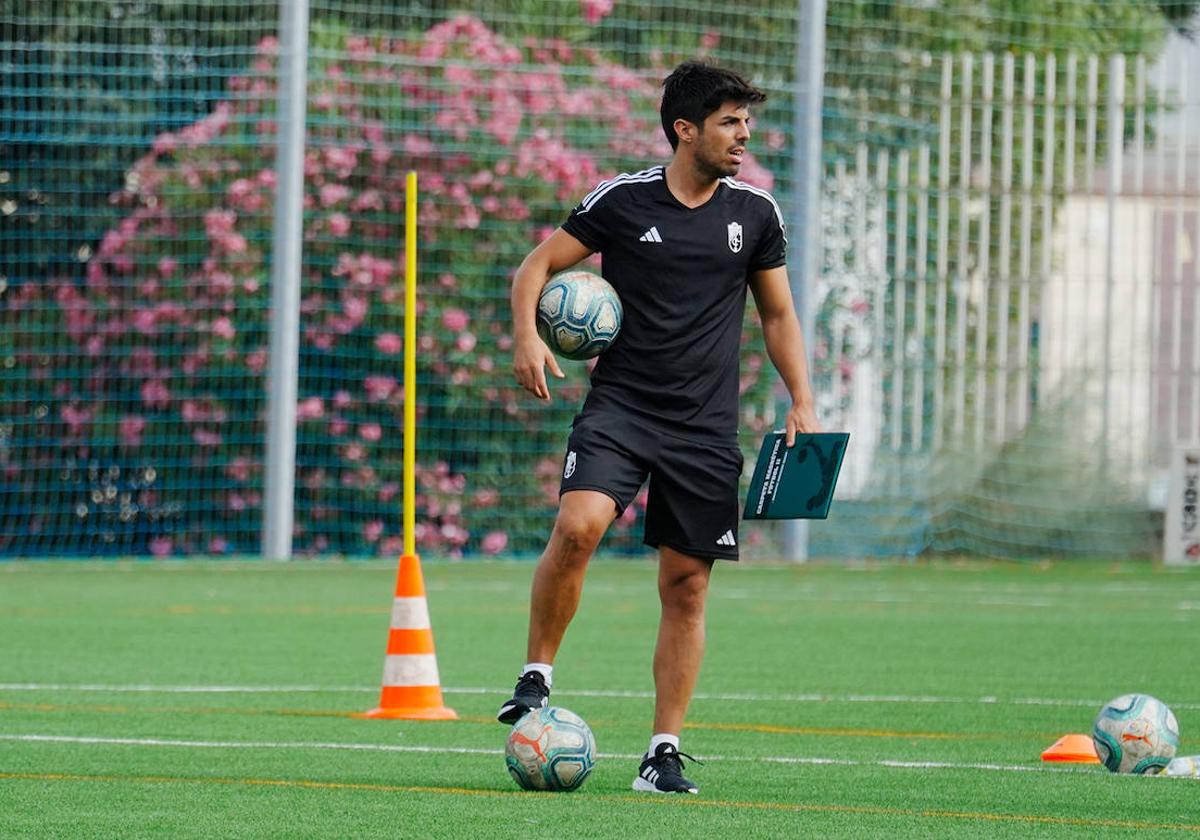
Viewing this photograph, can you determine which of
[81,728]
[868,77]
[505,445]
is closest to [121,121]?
[505,445]

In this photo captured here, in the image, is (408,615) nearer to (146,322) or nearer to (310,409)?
(310,409)

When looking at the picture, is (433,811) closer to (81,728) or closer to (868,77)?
(81,728)

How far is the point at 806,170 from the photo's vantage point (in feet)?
62.1

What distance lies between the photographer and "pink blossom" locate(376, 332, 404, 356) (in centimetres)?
1834

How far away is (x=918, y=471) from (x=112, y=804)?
47.4 feet

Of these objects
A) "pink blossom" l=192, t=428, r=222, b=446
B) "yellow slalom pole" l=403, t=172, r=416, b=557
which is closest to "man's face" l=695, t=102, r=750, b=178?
"yellow slalom pole" l=403, t=172, r=416, b=557

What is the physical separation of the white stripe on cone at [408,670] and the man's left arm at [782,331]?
6.52 feet

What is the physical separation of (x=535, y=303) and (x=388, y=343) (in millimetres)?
12223

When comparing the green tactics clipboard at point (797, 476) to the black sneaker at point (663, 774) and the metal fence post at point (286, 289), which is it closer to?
the black sneaker at point (663, 774)

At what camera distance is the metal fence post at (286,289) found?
17734 mm

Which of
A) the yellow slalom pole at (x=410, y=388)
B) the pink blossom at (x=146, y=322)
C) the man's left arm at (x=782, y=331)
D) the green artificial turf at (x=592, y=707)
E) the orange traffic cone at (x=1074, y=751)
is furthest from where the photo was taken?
the pink blossom at (x=146, y=322)

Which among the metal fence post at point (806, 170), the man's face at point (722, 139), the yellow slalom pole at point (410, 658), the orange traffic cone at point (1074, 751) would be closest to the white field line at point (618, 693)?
the yellow slalom pole at point (410, 658)

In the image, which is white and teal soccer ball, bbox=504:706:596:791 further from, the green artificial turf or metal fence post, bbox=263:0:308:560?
metal fence post, bbox=263:0:308:560

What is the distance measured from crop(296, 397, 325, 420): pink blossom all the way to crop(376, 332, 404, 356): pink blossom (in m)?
0.63
